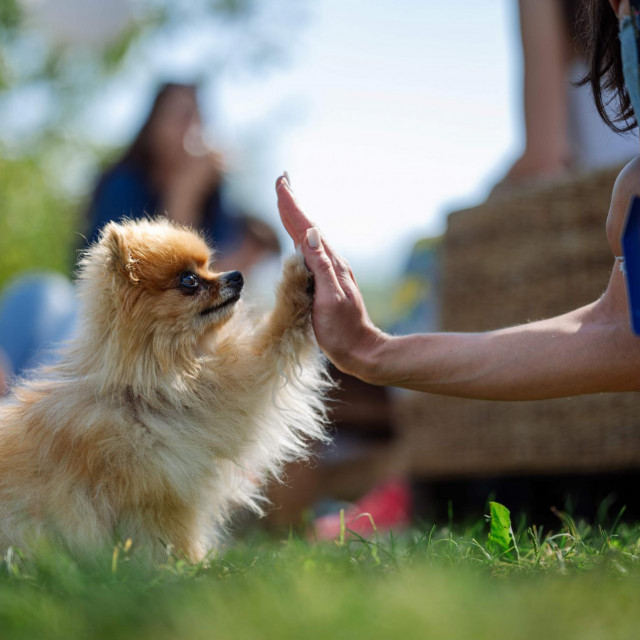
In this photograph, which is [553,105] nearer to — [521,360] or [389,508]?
[521,360]

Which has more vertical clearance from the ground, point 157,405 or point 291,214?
point 291,214

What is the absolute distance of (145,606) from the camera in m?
→ 1.21

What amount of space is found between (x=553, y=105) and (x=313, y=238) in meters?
2.11

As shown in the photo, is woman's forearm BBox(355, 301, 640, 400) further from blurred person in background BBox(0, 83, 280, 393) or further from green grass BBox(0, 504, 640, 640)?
blurred person in background BBox(0, 83, 280, 393)

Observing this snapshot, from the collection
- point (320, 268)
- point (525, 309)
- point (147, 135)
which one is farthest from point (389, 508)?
point (320, 268)

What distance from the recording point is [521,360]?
2.12 m

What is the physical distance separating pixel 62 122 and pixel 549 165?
10.9 meters

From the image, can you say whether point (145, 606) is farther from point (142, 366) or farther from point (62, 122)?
point (62, 122)

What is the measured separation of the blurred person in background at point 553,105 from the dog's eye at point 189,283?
6.67ft

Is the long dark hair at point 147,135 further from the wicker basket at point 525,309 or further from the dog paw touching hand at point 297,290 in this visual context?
the dog paw touching hand at point 297,290

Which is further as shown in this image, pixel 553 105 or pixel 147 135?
pixel 147 135

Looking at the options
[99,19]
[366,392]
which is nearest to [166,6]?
[99,19]

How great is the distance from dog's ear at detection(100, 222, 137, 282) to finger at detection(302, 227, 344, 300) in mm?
574

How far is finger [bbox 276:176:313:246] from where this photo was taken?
2305 millimetres
